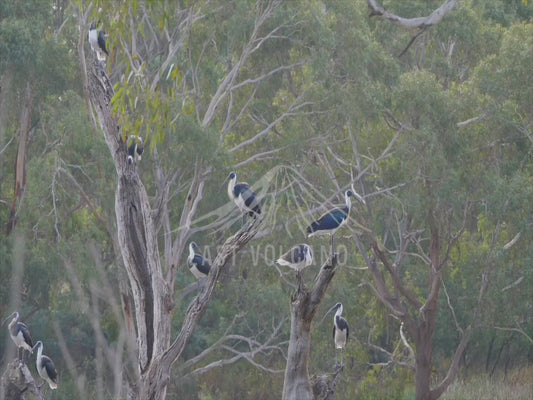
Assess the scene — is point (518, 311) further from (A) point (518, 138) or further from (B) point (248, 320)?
(B) point (248, 320)

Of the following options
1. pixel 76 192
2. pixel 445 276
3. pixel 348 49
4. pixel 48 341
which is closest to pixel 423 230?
pixel 445 276

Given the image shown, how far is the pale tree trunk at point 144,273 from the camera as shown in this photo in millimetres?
8969

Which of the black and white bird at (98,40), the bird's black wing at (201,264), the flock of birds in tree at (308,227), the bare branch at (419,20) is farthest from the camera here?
the bird's black wing at (201,264)

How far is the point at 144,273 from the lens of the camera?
934 centimetres

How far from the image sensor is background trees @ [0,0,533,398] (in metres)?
16.7

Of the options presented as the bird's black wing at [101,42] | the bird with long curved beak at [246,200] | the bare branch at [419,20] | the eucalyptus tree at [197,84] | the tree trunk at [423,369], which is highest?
the bare branch at [419,20]

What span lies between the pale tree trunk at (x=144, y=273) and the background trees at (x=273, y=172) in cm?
657

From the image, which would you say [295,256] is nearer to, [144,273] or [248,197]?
[248,197]

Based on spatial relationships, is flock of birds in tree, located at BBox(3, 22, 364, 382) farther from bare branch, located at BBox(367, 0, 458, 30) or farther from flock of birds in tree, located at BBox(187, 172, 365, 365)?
bare branch, located at BBox(367, 0, 458, 30)

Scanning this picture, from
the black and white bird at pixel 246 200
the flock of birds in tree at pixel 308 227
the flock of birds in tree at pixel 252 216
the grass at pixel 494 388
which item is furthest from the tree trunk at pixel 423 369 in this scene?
the black and white bird at pixel 246 200

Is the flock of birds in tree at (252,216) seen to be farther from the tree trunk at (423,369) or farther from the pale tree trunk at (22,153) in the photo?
the pale tree trunk at (22,153)

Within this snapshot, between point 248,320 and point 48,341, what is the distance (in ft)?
11.6

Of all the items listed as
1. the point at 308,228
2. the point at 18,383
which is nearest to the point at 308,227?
the point at 308,228

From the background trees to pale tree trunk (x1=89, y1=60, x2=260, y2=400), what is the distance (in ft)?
21.6
